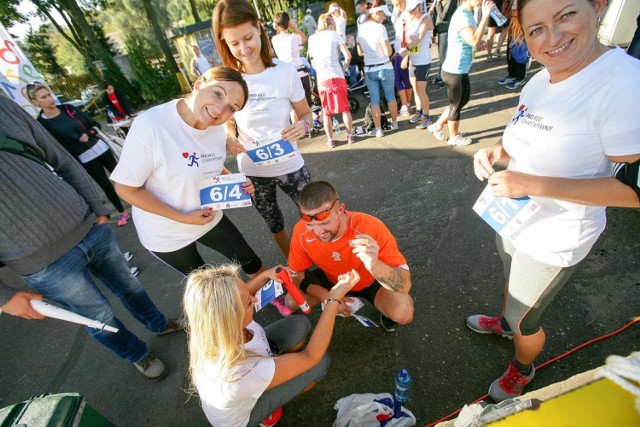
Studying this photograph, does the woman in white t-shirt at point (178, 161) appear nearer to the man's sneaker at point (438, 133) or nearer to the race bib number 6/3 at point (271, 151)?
the race bib number 6/3 at point (271, 151)

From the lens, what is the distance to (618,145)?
1140 mm

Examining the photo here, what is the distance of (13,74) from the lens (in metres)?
4.64

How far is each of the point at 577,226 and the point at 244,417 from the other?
2009 mm

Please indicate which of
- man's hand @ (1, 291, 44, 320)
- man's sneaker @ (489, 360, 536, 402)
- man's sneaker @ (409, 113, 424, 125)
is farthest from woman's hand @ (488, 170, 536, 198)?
man's sneaker @ (409, 113, 424, 125)

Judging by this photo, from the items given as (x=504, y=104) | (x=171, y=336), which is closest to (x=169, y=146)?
(x=171, y=336)

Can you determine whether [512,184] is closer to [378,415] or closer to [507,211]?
[507,211]

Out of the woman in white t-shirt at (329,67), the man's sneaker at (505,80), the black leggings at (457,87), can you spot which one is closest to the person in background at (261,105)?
the black leggings at (457,87)

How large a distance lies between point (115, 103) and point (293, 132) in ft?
23.0

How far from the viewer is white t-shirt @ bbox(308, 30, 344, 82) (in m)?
5.18

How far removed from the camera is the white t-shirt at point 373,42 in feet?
17.0

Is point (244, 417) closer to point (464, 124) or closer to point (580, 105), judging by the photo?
point (580, 105)

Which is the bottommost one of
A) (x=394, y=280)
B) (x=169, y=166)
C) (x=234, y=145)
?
(x=394, y=280)

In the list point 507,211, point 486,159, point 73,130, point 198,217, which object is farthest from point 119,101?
point 507,211

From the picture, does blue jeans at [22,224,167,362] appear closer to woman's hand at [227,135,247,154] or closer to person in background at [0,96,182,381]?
person in background at [0,96,182,381]
